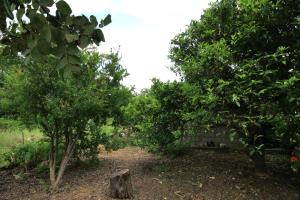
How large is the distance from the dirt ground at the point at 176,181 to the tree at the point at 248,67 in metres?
0.73

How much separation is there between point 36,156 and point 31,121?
1.93 m

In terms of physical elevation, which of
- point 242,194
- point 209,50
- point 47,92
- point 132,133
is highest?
point 209,50

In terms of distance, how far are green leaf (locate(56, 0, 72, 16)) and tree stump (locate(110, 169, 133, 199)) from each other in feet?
18.6

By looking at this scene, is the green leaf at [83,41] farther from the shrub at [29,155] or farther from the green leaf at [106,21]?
the shrub at [29,155]

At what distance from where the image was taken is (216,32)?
755cm

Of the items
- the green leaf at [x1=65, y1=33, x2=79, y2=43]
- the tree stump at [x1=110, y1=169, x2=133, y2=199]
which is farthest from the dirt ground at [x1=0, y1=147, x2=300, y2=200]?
the green leaf at [x1=65, y1=33, x2=79, y2=43]

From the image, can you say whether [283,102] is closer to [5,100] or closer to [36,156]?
[5,100]

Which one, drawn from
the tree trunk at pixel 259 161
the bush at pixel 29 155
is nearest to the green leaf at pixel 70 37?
the tree trunk at pixel 259 161

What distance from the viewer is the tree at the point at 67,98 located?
Answer: 7.54 meters

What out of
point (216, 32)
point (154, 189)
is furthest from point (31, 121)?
point (216, 32)

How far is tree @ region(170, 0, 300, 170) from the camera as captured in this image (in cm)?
632

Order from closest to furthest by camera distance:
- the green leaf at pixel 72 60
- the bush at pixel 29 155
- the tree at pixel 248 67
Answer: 1. the green leaf at pixel 72 60
2. the tree at pixel 248 67
3. the bush at pixel 29 155

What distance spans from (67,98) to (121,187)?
2023mm

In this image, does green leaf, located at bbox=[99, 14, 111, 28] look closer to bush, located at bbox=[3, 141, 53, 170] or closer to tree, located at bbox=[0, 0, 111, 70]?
tree, located at bbox=[0, 0, 111, 70]
